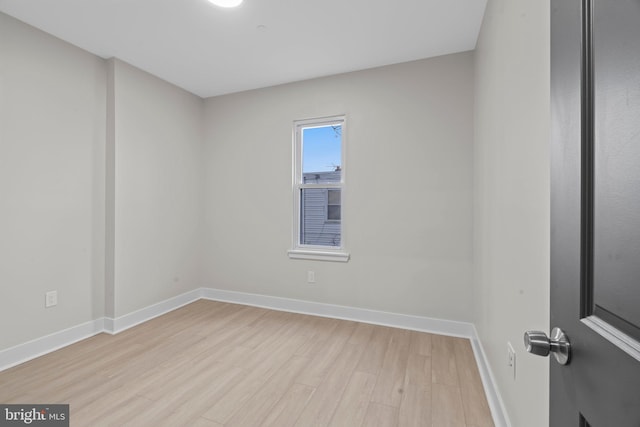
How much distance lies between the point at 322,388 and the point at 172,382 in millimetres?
1046

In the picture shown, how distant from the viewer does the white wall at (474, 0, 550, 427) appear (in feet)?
3.52

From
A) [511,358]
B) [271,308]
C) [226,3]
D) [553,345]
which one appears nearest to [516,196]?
[511,358]

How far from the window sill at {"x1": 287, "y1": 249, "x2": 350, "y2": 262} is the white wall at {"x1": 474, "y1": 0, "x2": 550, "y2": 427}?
1.35 metres

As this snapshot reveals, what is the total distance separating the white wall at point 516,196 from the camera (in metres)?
1.07

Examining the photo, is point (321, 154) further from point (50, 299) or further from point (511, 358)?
point (50, 299)

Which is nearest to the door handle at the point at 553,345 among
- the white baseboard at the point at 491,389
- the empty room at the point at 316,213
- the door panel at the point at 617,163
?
the empty room at the point at 316,213

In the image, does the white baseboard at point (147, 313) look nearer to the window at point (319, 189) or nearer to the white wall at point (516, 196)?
the window at point (319, 189)

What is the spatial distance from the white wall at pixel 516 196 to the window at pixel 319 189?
1.44 metres

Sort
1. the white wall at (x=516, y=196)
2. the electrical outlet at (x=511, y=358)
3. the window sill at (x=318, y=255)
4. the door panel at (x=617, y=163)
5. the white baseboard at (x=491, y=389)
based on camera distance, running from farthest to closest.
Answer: the window sill at (x=318, y=255)
the white baseboard at (x=491, y=389)
the electrical outlet at (x=511, y=358)
the white wall at (x=516, y=196)
the door panel at (x=617, y=163)

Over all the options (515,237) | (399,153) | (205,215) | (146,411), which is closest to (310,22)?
(399,153)

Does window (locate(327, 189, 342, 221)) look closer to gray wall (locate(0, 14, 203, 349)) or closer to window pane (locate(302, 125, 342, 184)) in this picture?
window pane (locate(302, 125, 342, 184))

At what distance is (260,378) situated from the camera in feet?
6.61

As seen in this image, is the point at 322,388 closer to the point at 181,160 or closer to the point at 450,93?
the point at 450,93

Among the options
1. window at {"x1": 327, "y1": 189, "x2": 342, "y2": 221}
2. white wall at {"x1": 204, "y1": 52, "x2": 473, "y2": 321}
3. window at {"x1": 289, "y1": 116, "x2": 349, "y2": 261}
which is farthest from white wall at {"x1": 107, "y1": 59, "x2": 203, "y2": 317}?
window at {"x1": 327, "y1": 189, "x2": 342, "y2": 221}
